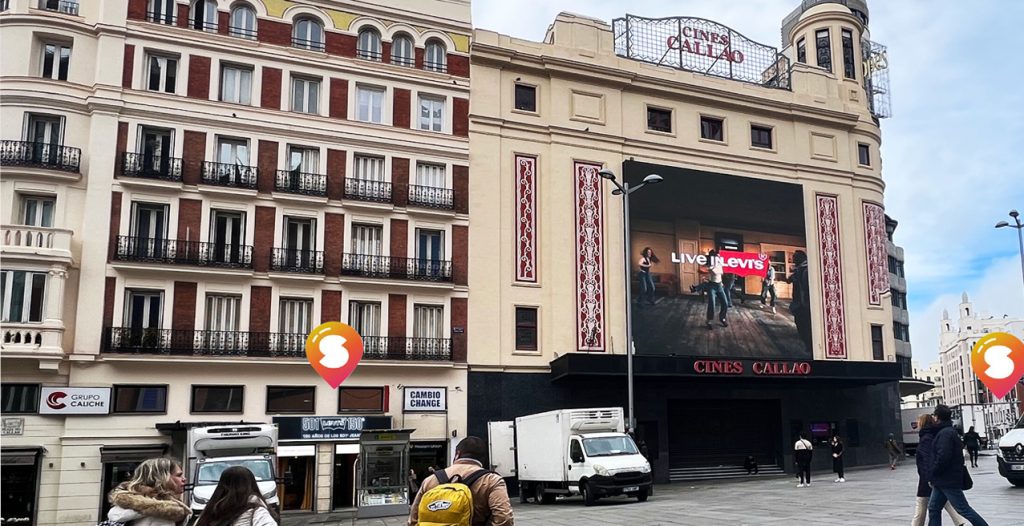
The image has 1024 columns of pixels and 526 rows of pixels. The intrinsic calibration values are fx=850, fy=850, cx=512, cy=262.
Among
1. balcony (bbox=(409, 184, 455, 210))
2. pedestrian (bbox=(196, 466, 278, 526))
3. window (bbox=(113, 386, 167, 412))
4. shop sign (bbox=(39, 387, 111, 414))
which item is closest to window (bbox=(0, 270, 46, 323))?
shop sign (bbox=(39, 387, 111, 414))

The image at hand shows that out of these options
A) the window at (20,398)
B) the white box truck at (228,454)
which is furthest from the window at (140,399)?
the white box truck at (228,454)

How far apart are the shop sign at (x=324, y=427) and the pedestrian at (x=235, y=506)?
25240mm

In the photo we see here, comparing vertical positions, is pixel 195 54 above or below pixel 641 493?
above

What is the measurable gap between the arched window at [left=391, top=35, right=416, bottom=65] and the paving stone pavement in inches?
710

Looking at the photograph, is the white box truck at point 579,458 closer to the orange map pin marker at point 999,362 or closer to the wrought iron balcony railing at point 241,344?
the wrought iron balcony railing at point 241,344

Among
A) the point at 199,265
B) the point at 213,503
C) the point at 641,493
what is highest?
the point at 199,265

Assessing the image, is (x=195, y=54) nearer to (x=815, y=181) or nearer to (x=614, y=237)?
(x=614, y=237)

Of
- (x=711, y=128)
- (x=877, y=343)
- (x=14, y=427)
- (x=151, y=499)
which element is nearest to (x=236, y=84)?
(x=14, y=427)

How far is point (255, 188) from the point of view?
3158cm

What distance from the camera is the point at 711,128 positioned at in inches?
1578

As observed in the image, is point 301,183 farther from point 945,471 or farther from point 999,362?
point 945,471

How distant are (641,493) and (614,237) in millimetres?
13602

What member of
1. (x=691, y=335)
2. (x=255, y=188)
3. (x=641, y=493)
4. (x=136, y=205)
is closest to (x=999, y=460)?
(x=641, y=493)

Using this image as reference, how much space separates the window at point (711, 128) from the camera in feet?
131
